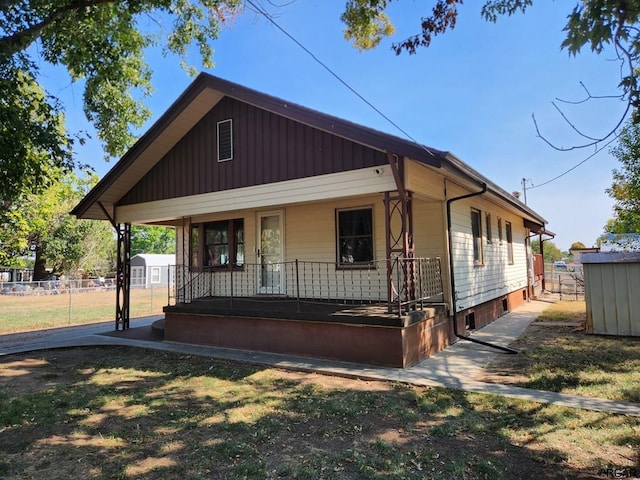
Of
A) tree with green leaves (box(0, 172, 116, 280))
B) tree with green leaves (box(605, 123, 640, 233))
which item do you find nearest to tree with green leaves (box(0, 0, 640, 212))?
tree with green leaves (box(605, 123, 640, 233))

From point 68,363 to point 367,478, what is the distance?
22.7 feet

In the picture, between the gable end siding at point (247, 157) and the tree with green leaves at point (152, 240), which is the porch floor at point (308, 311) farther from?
the tree with green leaves at point (152, 240)

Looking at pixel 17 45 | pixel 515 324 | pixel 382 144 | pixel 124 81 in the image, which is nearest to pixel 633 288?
pixel 515 324

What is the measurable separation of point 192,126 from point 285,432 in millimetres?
8090

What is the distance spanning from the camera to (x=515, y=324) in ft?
35.3

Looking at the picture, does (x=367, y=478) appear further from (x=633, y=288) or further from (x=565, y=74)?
(x=633, y=288)

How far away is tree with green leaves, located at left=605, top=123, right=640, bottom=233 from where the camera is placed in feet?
46.5

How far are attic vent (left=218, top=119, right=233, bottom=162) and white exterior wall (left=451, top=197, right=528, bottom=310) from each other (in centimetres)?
518

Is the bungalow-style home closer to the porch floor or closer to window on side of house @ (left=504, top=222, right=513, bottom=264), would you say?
the porch floor

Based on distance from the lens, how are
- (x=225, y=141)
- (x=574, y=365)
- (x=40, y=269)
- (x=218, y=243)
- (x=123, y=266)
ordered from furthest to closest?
1. (x=40, y=269)
2. (x=123, y=266)
3. (x=218, y=243)
4. (x=225, y=141)
5. (x=574, y=365)

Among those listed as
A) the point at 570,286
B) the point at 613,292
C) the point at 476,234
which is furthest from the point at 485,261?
the point at 570,286

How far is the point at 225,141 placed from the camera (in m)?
9.39

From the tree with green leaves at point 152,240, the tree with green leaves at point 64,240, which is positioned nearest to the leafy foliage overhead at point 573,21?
the tree with green leaves at point 64,240

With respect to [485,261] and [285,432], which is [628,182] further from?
[285,432]
